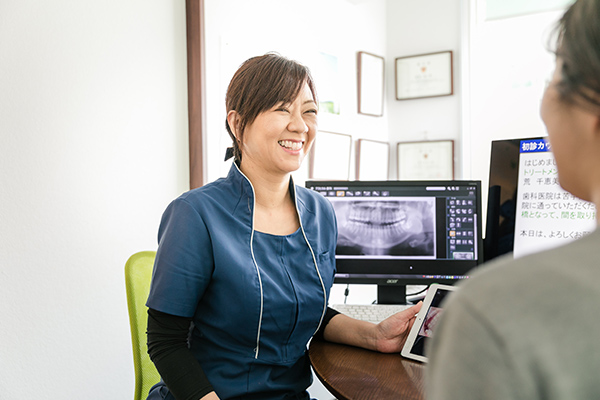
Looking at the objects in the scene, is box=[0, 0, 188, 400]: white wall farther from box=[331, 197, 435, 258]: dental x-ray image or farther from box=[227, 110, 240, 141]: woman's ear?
box=[331, 197, 435, 258]: dental x-ray image

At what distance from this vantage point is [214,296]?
3.84 ft

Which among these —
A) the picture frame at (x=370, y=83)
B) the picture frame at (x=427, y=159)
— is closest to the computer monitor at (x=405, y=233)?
the picture frame at (x=370, y=83)

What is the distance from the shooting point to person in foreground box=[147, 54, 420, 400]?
1.11 metres

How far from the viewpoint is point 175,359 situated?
1.10 m

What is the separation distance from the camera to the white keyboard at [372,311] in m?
1.46

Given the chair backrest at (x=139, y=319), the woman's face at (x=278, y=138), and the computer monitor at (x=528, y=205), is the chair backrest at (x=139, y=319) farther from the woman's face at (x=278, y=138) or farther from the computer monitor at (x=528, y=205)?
the computer monitor at (x=528, y=205)

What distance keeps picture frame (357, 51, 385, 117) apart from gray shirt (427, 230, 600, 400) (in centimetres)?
308

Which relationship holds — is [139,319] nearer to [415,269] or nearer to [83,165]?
[83,165]

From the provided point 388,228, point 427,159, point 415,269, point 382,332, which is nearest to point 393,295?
point 415,269

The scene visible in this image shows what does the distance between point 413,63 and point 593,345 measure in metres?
3.49

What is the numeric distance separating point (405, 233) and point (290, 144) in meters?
0.52

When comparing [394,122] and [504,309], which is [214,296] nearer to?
[504,309]

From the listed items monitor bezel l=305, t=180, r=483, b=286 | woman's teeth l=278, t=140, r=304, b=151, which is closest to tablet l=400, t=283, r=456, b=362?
monitor bezel l=305, t=180, r=483, b=286

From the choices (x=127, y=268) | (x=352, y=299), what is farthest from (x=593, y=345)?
(x=352, y=299)
